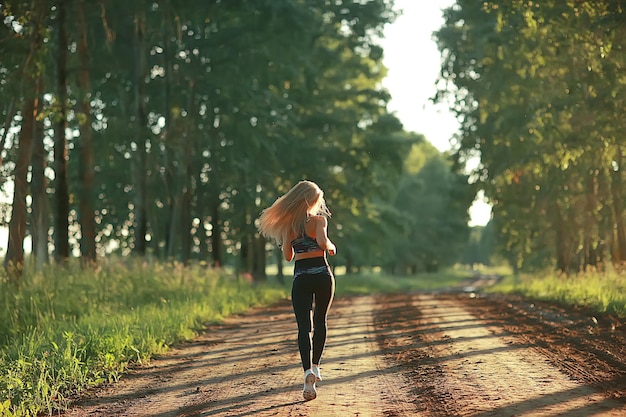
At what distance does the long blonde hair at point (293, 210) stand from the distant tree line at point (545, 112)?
9459 mm

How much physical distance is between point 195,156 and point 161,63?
11.9 ft

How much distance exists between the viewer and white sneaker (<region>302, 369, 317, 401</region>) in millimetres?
7883

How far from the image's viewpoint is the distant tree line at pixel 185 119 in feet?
63.7

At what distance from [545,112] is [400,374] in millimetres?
13335

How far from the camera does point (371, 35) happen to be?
115 ft

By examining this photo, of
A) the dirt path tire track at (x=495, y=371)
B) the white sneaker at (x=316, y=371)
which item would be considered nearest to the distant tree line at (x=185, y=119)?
the dirt path tire track at (x=495, y=371)

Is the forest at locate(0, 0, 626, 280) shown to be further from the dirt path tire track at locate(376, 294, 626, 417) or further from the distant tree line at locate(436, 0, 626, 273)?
the dirt path tire track at locate(376, 294, 626, 417)

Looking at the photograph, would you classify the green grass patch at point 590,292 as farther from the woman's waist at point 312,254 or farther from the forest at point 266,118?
the woman's waist at point 312,254

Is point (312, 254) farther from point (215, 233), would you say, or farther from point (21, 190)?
point (215, 233)

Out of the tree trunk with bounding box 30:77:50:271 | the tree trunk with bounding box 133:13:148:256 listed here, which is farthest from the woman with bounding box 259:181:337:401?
the tree trunk with bounding box 133:13:148:256

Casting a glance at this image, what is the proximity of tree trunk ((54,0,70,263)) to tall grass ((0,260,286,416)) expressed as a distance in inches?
56.4

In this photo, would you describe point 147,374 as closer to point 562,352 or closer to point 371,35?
point 562,352

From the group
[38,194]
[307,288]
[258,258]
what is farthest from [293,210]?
[258,258]

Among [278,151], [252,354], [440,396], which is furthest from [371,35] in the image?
[440,396]
